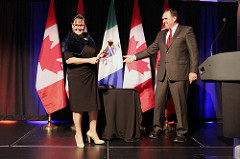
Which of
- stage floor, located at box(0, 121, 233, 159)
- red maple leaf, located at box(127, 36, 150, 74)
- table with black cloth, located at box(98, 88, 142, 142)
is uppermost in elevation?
red maple leaf, located at box(127, 36, 150, 74)

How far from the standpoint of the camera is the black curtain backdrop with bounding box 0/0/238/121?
465 cm

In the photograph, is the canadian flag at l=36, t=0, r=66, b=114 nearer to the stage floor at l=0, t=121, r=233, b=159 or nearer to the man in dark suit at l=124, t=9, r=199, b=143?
the stage floor at l=0, t=121, r=233, b=159

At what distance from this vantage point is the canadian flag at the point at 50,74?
4.15 metres

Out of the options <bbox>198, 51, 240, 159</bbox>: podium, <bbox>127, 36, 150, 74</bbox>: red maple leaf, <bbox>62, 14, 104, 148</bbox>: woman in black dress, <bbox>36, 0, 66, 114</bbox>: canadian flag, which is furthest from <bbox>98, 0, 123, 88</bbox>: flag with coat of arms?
<bbox>198, 51, 240, 159</bbox>: podium

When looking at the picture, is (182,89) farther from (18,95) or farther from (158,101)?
(18,95)

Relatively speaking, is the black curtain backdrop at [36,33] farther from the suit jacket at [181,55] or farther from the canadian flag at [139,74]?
the suit jacket at [181,55]

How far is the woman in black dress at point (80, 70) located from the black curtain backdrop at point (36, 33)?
177 cm

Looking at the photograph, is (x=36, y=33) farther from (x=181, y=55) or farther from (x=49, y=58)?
(x=181, y=55)

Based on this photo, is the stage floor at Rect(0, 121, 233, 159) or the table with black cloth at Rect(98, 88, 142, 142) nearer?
the stage floor at Rect(0, 121, 233, 159)

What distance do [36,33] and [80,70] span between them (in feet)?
7.38

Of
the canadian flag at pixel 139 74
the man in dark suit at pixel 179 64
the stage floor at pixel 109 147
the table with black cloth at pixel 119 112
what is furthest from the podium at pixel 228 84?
the canadian flag at pixel 139 74

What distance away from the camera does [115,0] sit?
184 inches

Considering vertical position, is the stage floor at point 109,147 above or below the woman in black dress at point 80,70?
below

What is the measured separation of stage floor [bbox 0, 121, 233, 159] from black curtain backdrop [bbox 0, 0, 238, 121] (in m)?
0.90
